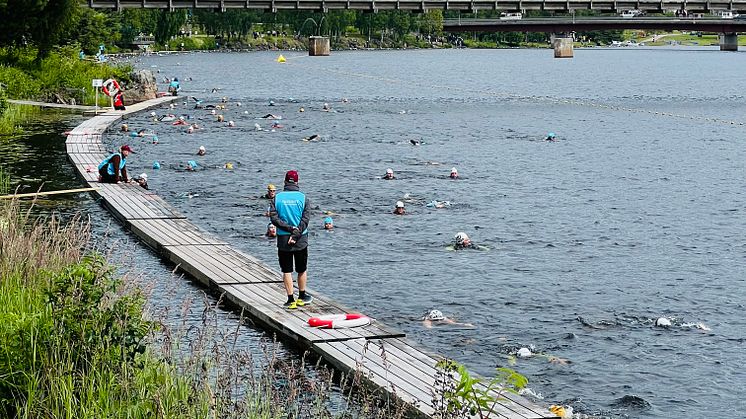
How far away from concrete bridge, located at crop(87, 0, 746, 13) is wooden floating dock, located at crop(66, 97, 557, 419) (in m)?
59.4

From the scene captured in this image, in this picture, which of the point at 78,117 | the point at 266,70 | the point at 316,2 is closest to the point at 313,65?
the point at 266,70

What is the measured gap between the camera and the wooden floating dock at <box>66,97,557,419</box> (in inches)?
620

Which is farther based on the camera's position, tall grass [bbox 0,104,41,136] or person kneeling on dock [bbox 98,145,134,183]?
tall grass [bbox 0,104,41,136]

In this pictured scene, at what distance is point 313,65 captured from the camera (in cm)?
17162

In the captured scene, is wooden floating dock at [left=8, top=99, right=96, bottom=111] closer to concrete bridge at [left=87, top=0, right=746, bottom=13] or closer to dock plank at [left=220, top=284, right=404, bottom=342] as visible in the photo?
concrete bridge at [left=87, top=0, right=746, bottom=13]

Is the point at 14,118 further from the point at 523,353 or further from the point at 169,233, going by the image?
the point at 523,353

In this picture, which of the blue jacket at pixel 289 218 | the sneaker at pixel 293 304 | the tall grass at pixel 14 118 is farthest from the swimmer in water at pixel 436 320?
the tall grass at pixel 14 118

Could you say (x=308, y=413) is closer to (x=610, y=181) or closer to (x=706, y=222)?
(x=706, y=222)

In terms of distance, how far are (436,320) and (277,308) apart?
11.9ft

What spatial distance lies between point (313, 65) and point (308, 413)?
159 meters

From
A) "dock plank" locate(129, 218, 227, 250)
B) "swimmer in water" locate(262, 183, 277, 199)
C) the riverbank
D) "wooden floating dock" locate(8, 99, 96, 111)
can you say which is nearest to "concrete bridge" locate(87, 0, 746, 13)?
"wooden floating dock" locate(8, 99, 96, 111)

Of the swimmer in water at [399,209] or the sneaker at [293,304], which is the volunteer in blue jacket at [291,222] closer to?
the sneaker at [293,304]

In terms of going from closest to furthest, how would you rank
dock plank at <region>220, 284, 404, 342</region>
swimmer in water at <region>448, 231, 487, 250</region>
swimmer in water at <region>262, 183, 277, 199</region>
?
dock plank at <region>220, 284, 404, 342</region>
swimmer in water at <region>448, 231, 487, 250</region>
swimmer in water at <region>262, 183, 277, 199</region>

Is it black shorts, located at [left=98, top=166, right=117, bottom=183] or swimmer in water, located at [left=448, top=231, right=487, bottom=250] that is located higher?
black shorts, located at [left=98, top=166, right=117, bottom=183]
